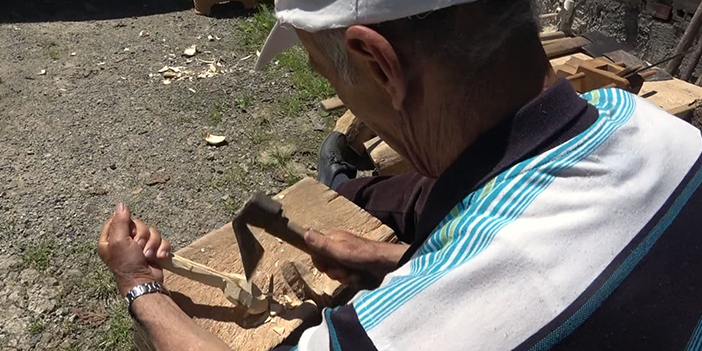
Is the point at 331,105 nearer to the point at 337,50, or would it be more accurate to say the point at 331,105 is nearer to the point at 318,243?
the point at 318,243

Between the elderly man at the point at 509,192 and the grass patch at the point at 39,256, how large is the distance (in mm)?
2404

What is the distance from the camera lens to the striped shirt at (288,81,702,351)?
3.49 ft

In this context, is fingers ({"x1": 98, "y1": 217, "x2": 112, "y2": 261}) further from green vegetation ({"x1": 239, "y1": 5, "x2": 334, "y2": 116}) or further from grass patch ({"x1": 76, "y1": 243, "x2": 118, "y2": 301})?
green vegetation ({"x1": 239, "y1": 5, "x2": 334, "y2": 116})

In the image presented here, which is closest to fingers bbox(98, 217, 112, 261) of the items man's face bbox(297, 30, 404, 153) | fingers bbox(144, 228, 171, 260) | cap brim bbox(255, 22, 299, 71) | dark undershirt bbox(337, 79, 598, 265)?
fingers bbox(144, 228, 171, 260)

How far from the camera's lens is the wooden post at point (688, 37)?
3617 millimetres

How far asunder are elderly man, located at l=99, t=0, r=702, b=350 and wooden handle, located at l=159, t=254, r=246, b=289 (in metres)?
0.77

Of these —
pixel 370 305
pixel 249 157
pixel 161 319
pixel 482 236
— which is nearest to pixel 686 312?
pixel 482 236

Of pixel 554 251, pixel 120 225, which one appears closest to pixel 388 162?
pixel 120 225

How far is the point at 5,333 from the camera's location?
2.91 meters

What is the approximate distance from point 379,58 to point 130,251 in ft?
3.27

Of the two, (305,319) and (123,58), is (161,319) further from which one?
(123,58)

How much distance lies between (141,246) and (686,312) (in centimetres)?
138

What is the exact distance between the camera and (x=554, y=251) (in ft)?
3.55

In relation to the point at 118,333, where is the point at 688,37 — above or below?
above
